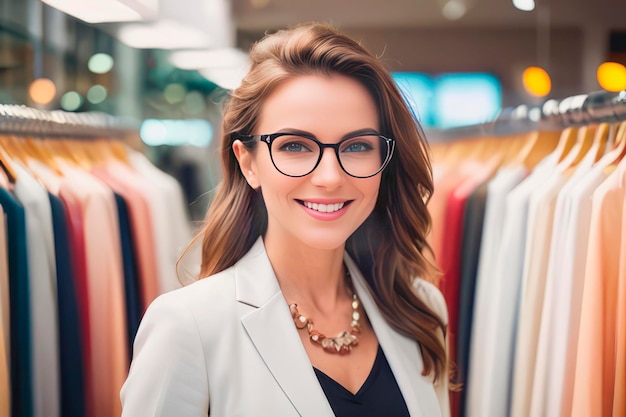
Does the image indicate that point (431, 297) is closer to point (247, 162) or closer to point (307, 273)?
point (307, 273)

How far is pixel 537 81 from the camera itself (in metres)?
2.65

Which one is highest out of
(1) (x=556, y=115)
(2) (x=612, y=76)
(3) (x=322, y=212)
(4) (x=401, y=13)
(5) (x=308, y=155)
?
(4) (x=401, y=13)

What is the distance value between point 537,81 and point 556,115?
2.40 feet

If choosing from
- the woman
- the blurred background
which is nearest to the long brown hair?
the woman

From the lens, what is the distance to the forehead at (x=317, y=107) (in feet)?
4.43

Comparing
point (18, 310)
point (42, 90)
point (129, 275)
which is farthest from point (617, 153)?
point (42, 90)

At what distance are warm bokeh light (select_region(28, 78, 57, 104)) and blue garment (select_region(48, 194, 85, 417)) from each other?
68cm

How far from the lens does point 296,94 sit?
1362 millimetres

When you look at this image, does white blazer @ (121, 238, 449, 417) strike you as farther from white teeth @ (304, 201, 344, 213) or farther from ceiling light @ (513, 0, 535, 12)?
ceiling light @ (513, 0, 535, 12)

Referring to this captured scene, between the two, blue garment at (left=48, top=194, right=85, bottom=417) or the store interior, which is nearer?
the store interior

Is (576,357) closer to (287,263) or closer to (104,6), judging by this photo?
(287,263)

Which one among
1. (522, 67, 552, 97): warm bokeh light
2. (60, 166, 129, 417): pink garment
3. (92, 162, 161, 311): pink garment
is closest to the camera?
(60, 166, 129, 417): pink garment

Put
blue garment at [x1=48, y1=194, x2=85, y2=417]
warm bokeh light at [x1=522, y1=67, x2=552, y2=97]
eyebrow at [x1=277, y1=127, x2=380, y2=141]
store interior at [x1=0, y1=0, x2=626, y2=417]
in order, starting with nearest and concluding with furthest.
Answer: eyebrow at [x1=277, y1=127, x2=380, y2=141] < store interior at [x1=0, y1=0, x2=626, y2=417] < blue garment at [x1=48, y1=194, x2=85, y2=417] < warm bokeh light at [x1=522, y1=67, x2=552, y2=97]

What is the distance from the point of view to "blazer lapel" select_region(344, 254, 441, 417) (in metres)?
1.46
